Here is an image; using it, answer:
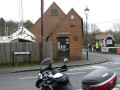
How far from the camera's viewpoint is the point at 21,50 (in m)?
16.7

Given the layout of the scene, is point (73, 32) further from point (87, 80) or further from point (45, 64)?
point (87, 80)

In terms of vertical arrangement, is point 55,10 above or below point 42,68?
above

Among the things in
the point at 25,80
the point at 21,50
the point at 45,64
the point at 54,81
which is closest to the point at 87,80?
the point at 54,81

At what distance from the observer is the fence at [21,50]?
631 inches

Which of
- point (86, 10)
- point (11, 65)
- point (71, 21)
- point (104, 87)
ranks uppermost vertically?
point (86, 10)

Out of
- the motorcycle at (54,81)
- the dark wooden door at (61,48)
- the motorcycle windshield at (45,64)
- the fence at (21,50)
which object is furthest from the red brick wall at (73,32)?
the motorcycle at (54,81)

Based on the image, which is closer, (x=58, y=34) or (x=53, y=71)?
(x=53, y=71)

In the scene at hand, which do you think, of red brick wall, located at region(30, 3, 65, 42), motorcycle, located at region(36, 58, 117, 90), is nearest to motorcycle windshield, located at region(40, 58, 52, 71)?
motorcycle, located at region(36, 58, 117, 90)

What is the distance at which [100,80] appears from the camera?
346cm

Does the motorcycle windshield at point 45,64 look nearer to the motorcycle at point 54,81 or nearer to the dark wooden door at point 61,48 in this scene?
the motorcycle at point 54,81

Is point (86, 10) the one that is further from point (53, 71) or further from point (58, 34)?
point (53, 71)

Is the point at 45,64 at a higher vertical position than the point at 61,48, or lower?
lower

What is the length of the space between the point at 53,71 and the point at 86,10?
17.9 m

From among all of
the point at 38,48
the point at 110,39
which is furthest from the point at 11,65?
the point at 110,39
